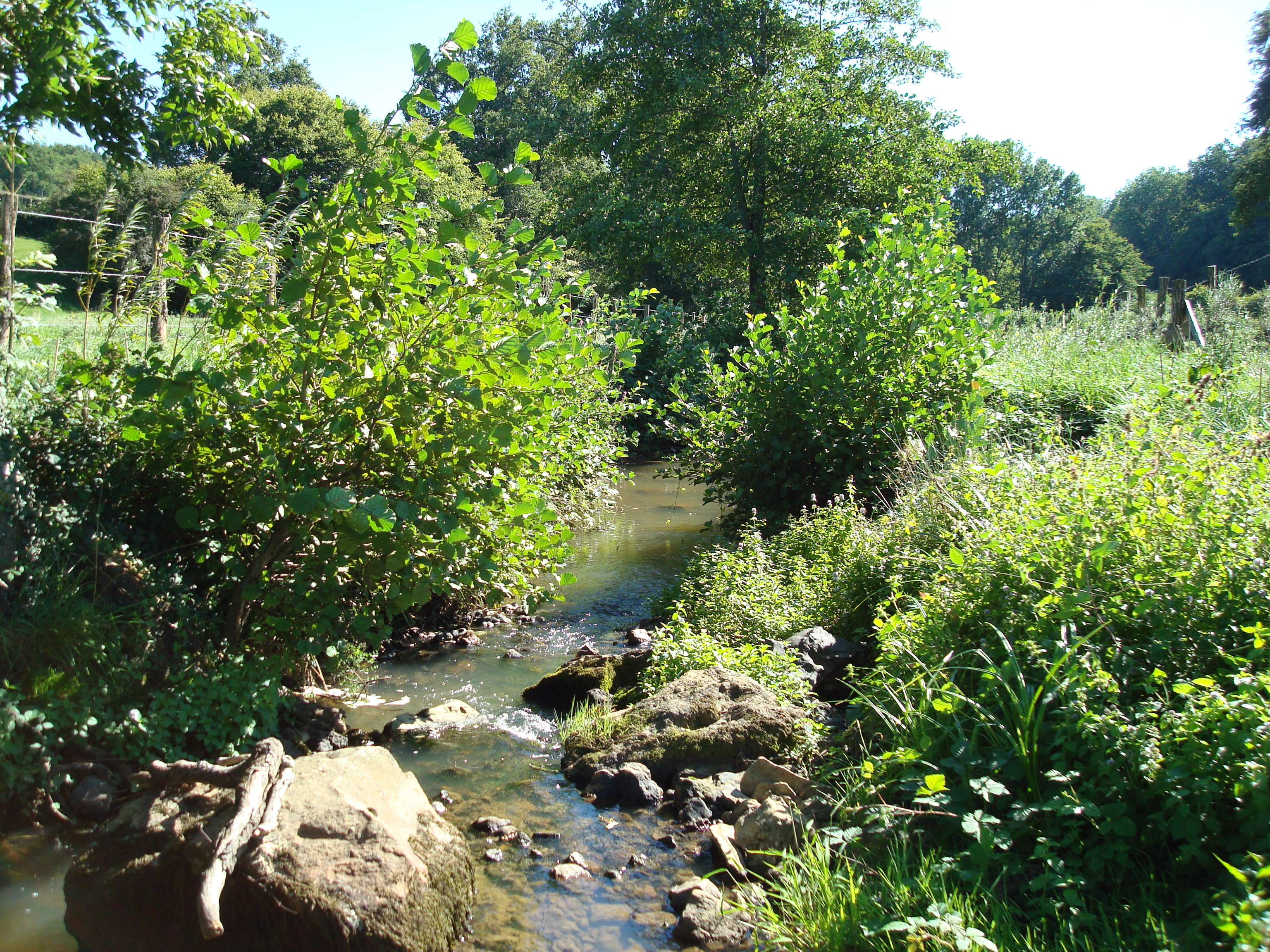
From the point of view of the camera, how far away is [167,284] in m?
5.85

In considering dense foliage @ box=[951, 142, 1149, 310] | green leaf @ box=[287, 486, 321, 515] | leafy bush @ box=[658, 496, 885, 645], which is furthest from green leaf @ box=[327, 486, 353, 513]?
dense foliage @ box=[951, 142, 1149, 310]

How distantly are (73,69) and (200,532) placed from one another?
9.42ft

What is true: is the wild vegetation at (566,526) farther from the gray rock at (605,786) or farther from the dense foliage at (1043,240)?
the dense foliage at (1043,240)

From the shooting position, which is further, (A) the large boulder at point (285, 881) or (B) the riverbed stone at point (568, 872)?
(B) the riverbed stone at point (568, 872)

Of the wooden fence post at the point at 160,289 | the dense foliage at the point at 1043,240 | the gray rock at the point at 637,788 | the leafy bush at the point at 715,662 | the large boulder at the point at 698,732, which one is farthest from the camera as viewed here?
the dense foliage at the point at 1043,240

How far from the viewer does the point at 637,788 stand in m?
5.02

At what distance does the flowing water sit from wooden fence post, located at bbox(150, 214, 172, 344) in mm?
3015

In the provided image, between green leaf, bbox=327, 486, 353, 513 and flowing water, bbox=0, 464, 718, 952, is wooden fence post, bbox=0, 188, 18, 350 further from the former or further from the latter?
flowing water, bbox=0, 464, 718, 952

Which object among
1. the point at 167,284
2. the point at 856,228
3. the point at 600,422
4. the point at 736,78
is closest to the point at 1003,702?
the point at 167,284

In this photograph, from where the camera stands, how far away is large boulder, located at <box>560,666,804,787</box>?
5137 millimetres

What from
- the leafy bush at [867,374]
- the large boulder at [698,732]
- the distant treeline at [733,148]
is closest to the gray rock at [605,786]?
the large boulder at [698,732]

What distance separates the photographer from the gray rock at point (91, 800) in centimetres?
433

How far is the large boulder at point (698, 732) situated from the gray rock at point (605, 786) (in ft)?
0.37

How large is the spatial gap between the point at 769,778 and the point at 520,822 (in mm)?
1385
